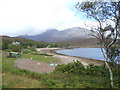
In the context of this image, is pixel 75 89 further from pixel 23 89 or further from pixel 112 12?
pixel 112 12

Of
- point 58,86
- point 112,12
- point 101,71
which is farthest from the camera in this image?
point 101,71

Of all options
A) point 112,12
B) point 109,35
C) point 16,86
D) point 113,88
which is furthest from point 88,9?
point 16,86

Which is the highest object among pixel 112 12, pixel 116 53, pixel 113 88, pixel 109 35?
pixel 112 12

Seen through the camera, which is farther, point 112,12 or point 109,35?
point 109,35

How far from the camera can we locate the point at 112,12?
24.8 ft

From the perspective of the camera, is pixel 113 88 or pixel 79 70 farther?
pixel 79 70

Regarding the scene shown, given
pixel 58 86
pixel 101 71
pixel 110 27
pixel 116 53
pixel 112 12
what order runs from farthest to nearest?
pixel 116 53 < pixel 101 71 < pixel 110 27 < pixel 112 12 < pixel 58 86

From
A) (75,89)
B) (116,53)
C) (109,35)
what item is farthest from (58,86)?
(116,53)

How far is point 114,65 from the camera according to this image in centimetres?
1102

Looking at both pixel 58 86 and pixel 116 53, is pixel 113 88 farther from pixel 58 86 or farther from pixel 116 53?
pixel 116 53

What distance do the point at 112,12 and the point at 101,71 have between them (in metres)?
4.52

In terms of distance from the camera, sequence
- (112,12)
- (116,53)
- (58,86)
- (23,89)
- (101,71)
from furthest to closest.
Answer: (116,53)
(101,71)
(112,12)
(58,86)
(23,89)

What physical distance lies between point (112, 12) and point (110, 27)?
923 millimetres

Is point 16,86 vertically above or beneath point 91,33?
beneath
